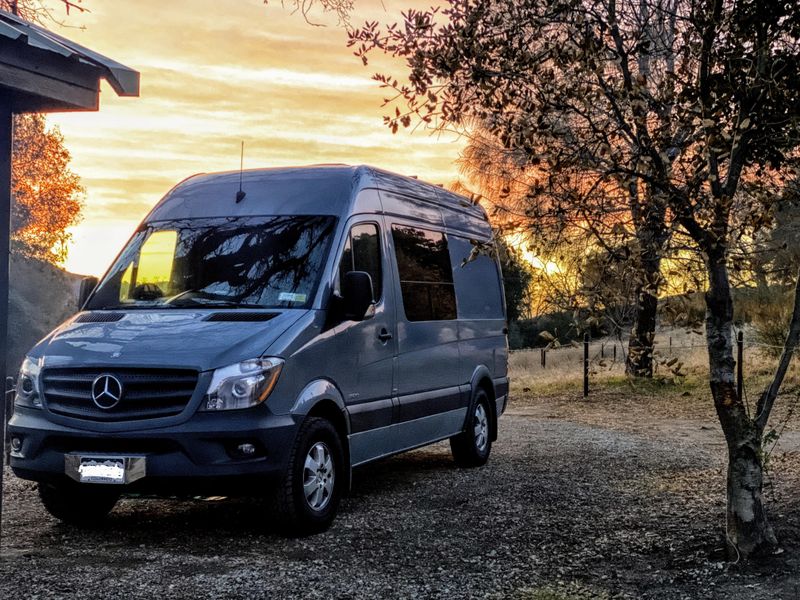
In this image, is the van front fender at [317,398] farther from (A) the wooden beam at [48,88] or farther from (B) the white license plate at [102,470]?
(A) the wooden beam at [48,88]

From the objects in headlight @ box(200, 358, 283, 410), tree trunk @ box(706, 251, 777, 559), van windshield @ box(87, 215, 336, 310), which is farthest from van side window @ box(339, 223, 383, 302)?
tree trunk @ box(706, 251, 777, 559)

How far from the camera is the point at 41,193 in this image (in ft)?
127

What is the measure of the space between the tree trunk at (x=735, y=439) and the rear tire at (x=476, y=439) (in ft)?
13.3

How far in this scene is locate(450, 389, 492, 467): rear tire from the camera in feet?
33.3

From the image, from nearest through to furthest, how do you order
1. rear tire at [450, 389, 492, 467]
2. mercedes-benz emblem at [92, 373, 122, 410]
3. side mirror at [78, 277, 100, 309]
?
mercedes-benz emblem at [92, 373, 122, 410] → side mirror at [78, 277, 100, 309] → rear tire at [450, 389, 492, 467]

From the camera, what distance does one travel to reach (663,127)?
5.80 meters

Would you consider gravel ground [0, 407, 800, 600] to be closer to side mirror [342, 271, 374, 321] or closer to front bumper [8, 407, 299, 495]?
front bumper [8, 407, 299, 495]

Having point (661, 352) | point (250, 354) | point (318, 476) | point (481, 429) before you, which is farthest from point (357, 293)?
point (661, 352)

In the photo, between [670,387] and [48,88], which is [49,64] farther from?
[670,387]

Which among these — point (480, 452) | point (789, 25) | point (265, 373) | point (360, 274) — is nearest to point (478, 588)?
point (265, 373)

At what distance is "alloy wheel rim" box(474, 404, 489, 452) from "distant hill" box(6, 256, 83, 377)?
18.8 metres

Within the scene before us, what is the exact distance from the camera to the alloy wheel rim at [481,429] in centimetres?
1043

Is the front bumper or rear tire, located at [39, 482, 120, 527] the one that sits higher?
the front bumper

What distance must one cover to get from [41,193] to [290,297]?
34113mm
